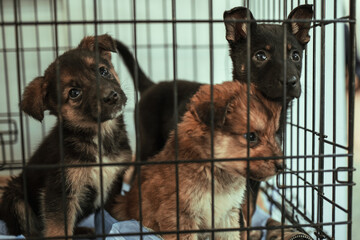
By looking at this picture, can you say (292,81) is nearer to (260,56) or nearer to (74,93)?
(260,56)

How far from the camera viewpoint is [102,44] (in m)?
2.23

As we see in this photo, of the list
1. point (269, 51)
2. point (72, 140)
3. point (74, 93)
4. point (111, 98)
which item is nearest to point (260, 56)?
point (269, 51)

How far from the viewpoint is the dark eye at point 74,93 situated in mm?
2146

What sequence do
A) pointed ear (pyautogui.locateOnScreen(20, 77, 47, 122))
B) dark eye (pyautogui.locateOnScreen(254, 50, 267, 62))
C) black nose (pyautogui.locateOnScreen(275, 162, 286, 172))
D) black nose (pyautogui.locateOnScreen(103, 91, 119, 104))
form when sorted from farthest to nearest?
dark eye (pyautogui.locateOnScreen(254, 50, 267, 62)) → pointed ear (pyautogui.locateOnScreen(20, 77, 47, 122)) → black nose (pyautogui.locateOnScreen(103, 91, 119, 104)) → black nose (pyautogui.locateOnScreen(275, 162, 286, 172))

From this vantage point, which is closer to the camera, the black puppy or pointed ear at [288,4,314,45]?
the black puppy

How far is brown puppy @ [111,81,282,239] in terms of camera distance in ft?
6.07

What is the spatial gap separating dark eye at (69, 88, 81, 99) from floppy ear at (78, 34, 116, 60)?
0.94ft

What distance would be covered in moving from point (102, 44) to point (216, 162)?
0.89 m

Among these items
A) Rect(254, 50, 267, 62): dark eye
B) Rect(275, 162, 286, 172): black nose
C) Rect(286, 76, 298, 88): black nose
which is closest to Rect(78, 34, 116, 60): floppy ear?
Rect(254, 50, 267, 62): dark eye

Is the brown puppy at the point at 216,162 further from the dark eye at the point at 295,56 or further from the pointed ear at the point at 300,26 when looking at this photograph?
the pointed ear at the point at 300,26

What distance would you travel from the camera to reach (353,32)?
1722mm

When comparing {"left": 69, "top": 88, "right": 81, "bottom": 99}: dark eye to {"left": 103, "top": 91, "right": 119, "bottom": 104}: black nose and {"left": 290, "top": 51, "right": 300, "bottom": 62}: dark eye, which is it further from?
{"left": 290, "top": 51, "right": 300, "bottom": 62}: dark eye

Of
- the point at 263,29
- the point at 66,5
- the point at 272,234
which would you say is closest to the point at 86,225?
the point at 272,234

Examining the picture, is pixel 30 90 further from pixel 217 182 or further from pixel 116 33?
pixel 116 33
